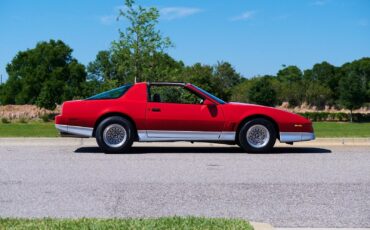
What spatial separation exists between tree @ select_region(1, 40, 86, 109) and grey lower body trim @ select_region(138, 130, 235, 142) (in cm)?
6502

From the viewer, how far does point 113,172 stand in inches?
306

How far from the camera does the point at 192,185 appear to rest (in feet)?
21.9

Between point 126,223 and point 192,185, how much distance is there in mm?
2399

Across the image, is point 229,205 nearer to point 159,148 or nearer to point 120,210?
point 120,210

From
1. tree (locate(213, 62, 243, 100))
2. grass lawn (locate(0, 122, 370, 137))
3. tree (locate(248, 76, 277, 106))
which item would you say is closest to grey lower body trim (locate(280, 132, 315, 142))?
grass lawn (locate(0, 122, 370, 137))

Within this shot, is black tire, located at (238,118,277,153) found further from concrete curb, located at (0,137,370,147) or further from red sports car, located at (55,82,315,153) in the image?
concrete curb, located at (0,137,370,147)

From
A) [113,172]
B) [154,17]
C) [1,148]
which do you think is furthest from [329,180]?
[154,17]

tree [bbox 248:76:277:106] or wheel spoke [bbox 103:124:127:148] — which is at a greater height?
tree [bbox 248:76:277:106]

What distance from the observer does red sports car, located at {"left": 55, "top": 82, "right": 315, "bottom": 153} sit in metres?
10.5

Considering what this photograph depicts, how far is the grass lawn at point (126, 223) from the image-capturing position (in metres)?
4.16

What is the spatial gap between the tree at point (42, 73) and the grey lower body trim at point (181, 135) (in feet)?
213

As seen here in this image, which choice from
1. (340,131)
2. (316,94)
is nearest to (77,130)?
(340,131)

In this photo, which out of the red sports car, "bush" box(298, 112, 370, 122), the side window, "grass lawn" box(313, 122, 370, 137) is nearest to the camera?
the red sports car

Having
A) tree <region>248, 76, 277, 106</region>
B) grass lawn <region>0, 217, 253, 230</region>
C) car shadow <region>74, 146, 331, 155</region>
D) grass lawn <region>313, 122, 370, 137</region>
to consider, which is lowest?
grass lawn <region>0, 217, 253, 230</region>
